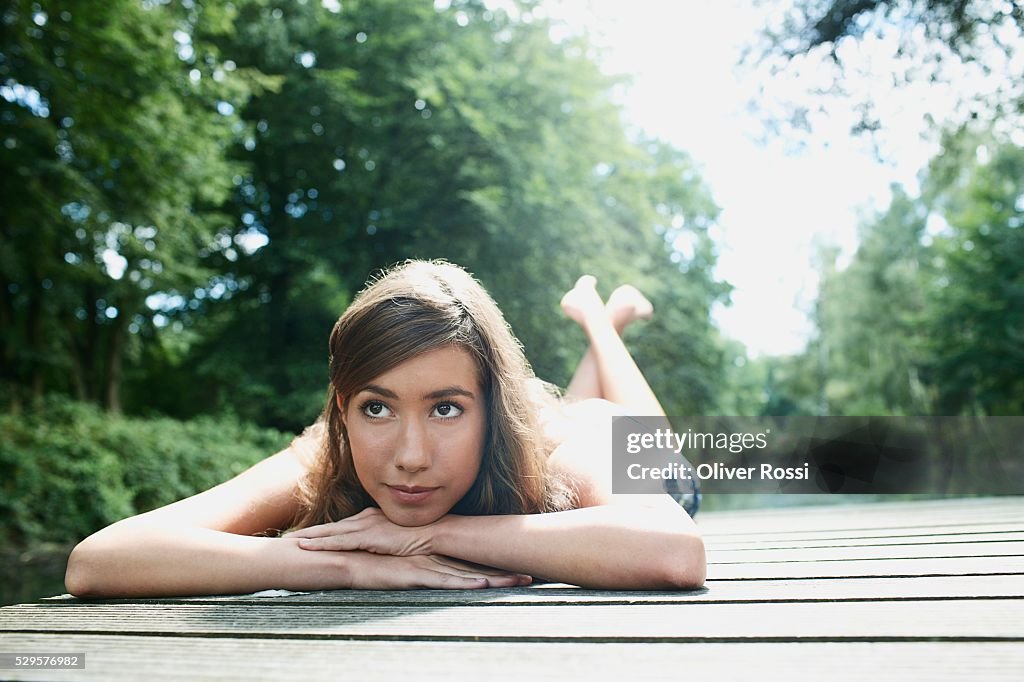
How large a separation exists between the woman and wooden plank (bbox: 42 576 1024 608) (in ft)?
0.17

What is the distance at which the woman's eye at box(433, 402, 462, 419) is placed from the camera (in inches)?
79.0

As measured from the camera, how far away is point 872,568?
2016 millimetres

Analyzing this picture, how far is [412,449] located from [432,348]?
9.9 inches

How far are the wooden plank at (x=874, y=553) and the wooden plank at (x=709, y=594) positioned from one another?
44 centimetres

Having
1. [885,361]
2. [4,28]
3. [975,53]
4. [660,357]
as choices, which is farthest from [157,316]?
[885,361]

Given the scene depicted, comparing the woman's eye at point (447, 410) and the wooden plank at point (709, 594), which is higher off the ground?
the woman's eye at point (447, 410)

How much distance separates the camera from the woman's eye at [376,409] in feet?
6.51

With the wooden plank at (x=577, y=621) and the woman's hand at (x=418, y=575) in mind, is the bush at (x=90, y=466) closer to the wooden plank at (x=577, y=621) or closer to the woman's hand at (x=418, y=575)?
the woman's hand at (x=418, y=575)

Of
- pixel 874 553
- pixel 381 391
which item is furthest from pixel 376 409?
pixel 874 553

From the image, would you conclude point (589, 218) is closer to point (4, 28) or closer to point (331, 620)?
point (4, 28)

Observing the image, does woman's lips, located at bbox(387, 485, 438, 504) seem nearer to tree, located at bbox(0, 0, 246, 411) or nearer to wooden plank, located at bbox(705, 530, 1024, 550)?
wooden plank, located at bbox(705, 530, 1024, 550)

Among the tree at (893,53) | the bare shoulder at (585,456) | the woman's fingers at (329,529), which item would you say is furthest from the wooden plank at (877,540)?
the tree at (893,53)
